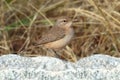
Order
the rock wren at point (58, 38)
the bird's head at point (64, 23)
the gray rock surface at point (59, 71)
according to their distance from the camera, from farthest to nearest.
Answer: the bird's head at point (64, 23), the rock wren at point (58, 38), the gray rock surface at point (59, 71)

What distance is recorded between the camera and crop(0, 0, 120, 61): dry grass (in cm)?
651

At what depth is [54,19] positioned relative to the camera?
7.16 meters

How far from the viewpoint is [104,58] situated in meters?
4.09

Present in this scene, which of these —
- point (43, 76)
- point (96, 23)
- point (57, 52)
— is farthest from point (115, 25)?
point (43, 76)

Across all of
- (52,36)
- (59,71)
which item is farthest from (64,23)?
(59,71)

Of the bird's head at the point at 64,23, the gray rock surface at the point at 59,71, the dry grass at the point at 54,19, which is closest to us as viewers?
the gray rock surface at the point at 59,71

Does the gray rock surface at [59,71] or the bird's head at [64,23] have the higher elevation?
the gray rock surface at [59,71]

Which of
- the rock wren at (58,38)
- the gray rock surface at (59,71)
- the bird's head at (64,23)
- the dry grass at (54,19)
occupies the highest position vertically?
the gray rock surface at (59,71)

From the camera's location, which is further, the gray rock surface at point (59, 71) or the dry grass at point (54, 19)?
the dry grass at point (54, 19)

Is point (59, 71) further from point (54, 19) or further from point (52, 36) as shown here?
point (54, 19)

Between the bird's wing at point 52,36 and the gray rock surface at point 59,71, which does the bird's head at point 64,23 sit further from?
the gray rock surface at point 59,71

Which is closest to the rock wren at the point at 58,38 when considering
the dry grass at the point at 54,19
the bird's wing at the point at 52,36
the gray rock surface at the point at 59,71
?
the bird's wing at the point at 52,36

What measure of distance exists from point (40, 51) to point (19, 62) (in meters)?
2.69

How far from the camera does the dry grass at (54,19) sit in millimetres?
6508
